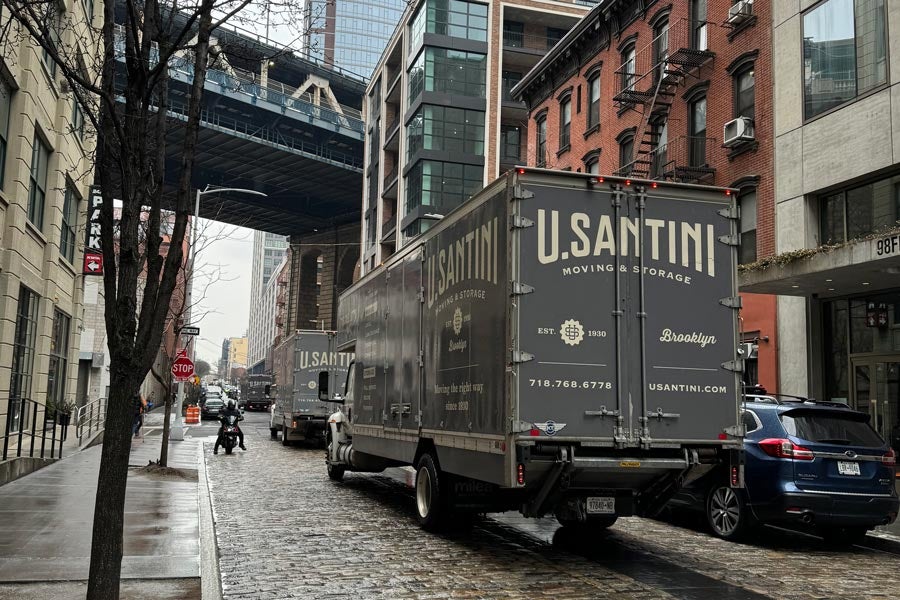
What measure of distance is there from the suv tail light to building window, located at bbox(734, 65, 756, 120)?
44.6 ft

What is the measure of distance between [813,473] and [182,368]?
1906 centimetres

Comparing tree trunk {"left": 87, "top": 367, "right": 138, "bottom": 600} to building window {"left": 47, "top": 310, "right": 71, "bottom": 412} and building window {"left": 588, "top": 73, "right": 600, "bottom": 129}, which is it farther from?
building window {"left": 588, "top": 73, "right": 600, "bottom": 129}

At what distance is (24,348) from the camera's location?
18.9 meters

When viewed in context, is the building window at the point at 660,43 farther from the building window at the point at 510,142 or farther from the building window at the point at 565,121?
the building window at the point at 510,142

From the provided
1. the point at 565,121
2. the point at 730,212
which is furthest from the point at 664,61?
the point at 730,212

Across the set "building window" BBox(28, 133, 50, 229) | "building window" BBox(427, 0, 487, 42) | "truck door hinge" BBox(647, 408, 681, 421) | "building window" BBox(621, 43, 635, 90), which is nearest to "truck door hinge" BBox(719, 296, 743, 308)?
"truck door hinge" BBox(647, 408, 681, 421)

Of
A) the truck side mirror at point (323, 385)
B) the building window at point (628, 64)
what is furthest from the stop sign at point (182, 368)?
the building window at point (628, 64)

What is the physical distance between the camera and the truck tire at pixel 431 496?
10.2m

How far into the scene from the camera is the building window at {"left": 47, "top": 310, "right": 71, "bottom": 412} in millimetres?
23203

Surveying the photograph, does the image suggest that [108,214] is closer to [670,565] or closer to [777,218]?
[670,565]

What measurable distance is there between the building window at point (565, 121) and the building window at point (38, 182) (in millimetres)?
18413

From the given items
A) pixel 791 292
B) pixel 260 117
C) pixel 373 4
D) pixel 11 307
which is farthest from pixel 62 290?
pixel 373 4

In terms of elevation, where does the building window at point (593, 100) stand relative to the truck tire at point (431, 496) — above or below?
above

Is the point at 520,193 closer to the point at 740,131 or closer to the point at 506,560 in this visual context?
the point at 506,560
